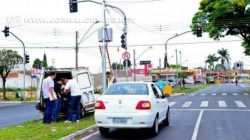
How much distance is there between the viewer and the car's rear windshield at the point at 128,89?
43.1 feet

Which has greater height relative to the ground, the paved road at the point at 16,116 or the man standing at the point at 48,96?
the man standing at the point at 48,96

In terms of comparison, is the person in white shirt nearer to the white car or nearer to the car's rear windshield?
the car's rear windshield

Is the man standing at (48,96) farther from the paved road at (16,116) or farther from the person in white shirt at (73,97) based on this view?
the paved road at (16,116)

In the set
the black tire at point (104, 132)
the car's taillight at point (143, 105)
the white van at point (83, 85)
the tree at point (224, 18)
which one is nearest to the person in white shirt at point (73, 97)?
the white van at point (83, 85)

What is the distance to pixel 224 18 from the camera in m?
46.7

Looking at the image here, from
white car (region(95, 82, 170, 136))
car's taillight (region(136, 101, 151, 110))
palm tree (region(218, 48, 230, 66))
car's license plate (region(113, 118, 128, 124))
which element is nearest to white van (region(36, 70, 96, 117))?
white car (region(95, 82, 170, 136))

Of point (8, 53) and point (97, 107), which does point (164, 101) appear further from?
point (8, 53)

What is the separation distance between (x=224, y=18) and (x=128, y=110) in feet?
119

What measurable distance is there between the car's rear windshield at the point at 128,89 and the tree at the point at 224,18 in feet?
108

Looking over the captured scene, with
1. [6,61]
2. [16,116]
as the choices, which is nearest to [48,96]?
[16,116]

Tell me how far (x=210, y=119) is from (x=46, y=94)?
6.14m

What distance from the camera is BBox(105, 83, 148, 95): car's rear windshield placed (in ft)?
43.1

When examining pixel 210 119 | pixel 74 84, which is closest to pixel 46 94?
pixel 74 84

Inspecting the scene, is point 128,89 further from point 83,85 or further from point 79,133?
point 83,85
